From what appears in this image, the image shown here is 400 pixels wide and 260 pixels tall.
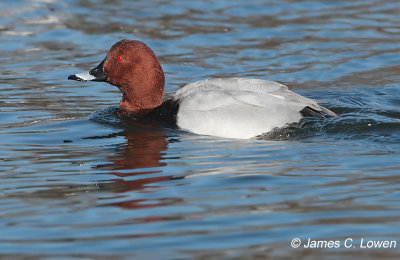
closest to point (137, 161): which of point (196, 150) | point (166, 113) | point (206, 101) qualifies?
point (196, 150)

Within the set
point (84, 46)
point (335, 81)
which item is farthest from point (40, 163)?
point (84, 46)

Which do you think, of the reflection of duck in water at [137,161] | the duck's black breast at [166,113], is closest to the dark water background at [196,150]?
the reflection of duck in water at [137,161]

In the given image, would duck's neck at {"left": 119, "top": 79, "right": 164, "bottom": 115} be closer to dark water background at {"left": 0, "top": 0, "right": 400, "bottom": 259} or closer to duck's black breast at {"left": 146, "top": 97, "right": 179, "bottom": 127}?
duck's black breast at {"left": 146, "top": 97, "right": 179, "bottom": 127}

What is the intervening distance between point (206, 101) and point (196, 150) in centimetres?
67

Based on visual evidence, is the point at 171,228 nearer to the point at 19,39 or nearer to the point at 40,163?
the point at 40,163

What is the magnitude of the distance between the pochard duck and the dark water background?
18 centimetres

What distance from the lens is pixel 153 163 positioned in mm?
6355

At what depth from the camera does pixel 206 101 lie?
23.7 feet

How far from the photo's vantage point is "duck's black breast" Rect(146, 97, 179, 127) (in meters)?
7.54

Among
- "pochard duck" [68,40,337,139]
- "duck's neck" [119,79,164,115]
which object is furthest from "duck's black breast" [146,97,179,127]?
"duck's neck" [119,79,164,115]

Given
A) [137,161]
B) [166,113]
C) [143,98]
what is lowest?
[137,161]

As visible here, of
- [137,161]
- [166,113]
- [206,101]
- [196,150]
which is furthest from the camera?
[166,113]

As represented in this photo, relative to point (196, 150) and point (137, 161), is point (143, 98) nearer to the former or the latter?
point (196, 150)

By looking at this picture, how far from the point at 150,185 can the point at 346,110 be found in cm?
→ 325
